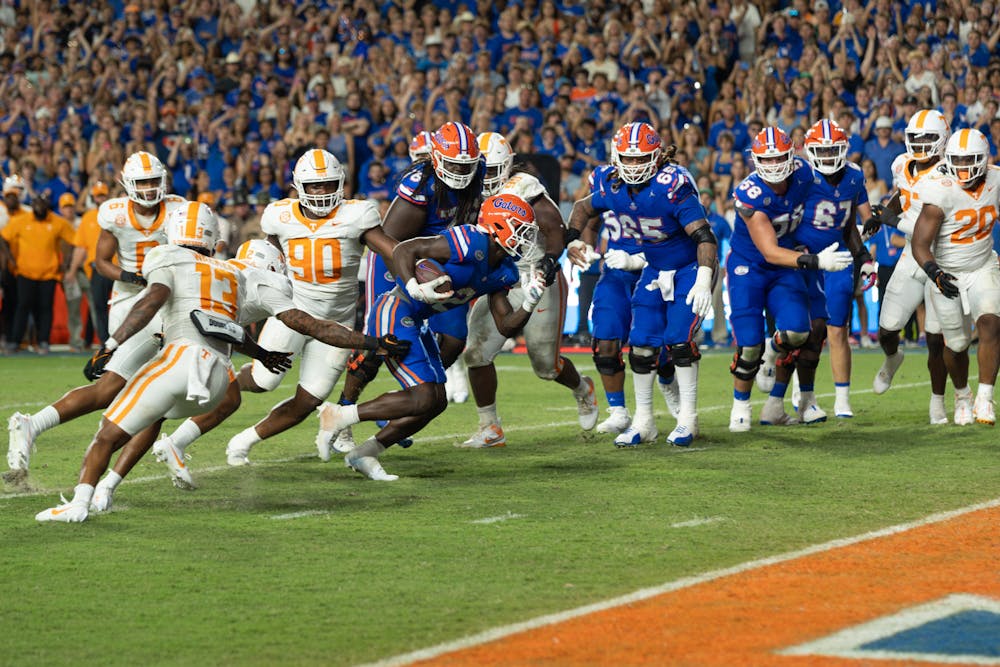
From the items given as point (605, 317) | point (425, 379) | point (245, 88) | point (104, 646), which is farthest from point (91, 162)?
point (104, 646)

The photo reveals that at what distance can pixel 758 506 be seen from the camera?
6.82 meters

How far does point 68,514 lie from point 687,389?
3.93 m

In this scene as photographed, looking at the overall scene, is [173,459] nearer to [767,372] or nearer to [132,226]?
[132,226]

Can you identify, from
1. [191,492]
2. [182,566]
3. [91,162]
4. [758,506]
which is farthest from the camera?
[91,162]

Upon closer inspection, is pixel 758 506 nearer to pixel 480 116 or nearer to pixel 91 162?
pixel 480 116

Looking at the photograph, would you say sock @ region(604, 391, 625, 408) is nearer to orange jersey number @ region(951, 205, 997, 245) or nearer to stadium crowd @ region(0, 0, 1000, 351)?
orange jersey number @ region(951, 205, 997, 245)

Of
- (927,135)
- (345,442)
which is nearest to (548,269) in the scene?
(345,442)

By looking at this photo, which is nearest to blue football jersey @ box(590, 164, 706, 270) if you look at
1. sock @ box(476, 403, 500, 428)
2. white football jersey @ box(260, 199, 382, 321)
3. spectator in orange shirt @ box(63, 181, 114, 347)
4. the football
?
sock @ box(476, 403, 500, 428)

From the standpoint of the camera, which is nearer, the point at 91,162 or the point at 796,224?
the point at 796,224

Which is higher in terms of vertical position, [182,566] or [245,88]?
[245,88]

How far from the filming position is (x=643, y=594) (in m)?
5.11

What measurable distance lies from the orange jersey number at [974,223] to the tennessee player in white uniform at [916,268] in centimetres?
28

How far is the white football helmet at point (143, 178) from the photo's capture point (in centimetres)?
951

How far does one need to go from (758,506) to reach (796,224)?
3.28 metres
